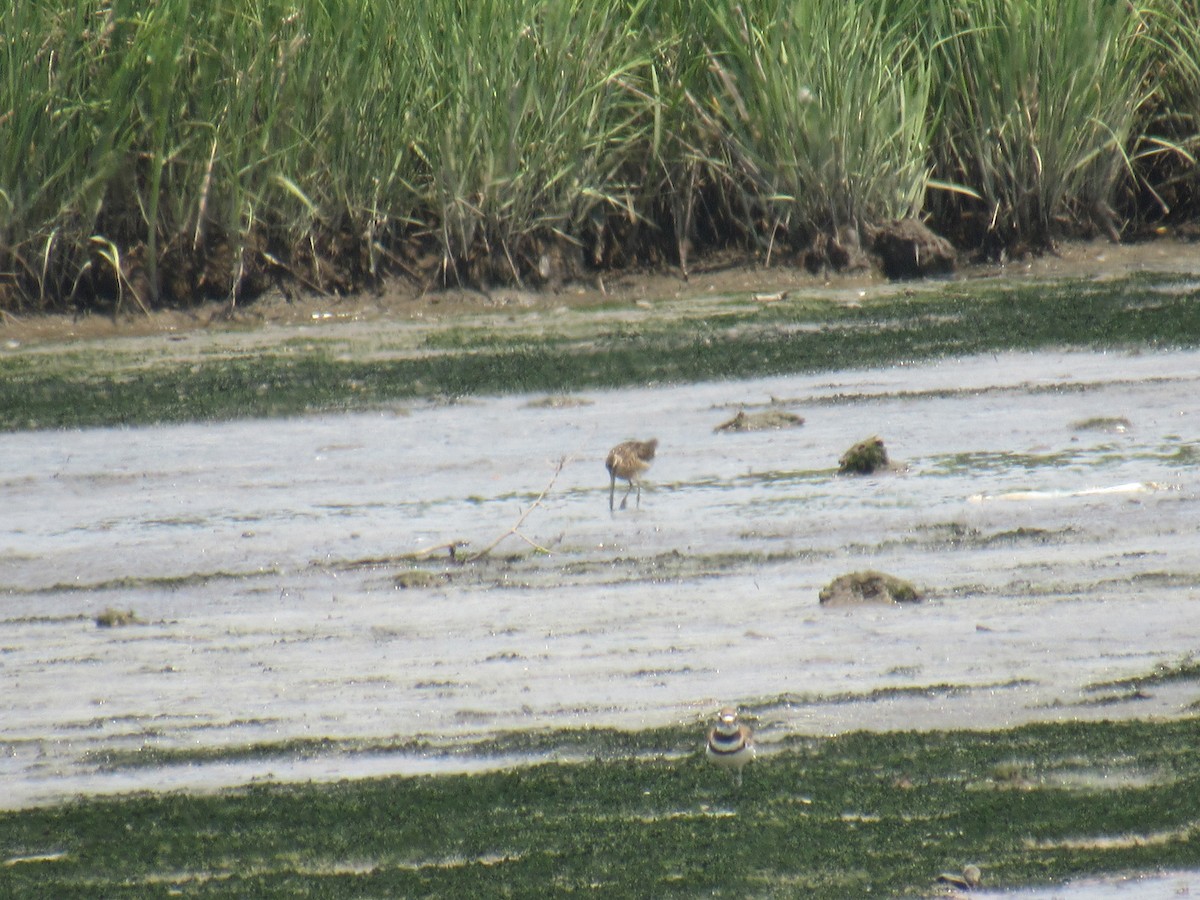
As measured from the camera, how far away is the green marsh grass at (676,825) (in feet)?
9.87

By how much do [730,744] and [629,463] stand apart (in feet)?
7.89

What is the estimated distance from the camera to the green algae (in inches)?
298

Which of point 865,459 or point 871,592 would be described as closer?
point 871,592

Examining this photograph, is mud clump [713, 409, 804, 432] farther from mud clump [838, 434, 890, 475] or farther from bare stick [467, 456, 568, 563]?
bare stick [467, 456, 568, 563]

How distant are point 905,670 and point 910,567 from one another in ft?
2.90

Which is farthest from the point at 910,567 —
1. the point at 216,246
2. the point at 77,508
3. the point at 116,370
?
the point at 216,246

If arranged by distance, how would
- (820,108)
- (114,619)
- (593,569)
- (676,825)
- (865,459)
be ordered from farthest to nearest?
(820,108) → (865,459) → (593,569) → (114,619) → (676,825)

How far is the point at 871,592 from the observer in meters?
4.57

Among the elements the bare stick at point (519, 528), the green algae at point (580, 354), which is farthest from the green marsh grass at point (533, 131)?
the bare stick at point (519, 528)

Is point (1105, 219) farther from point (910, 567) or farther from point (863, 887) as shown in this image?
point (863, 887)

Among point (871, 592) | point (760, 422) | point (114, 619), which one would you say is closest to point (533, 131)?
point (760, 422)

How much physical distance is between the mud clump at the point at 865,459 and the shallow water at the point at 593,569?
0.23 ft

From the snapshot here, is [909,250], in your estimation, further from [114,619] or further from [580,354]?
[114,619]

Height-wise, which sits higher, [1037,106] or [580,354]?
[1037,106]
